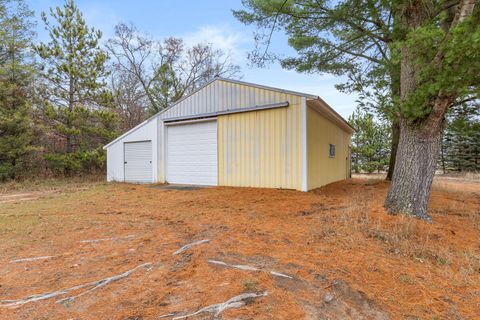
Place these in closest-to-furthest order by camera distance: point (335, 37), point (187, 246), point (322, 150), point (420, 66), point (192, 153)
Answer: point (187, 246) < point (420, 66) < point (335, 37) < point (322, 150) < point (192, 153)

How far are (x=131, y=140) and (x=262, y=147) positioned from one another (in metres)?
5.75

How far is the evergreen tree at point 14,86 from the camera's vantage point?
9906mm

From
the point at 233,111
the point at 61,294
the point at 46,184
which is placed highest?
the point at 233,111

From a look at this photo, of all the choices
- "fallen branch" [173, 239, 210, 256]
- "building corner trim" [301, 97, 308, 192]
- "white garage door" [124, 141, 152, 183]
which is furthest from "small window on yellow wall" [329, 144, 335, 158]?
"fallen branch" [173, 239, 210, 256]

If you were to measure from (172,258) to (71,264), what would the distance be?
101 cm

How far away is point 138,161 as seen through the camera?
Result: 10078mm

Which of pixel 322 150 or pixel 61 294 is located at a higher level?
pixel 322 150

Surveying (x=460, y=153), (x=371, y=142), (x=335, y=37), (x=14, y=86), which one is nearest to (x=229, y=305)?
(x=335, y=37)

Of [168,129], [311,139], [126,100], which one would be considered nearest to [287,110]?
[311,139]

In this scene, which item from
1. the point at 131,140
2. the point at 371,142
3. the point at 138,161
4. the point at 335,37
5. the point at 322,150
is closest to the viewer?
the point at 335,37

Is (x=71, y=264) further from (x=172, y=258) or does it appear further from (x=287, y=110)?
(x=287, y=110)

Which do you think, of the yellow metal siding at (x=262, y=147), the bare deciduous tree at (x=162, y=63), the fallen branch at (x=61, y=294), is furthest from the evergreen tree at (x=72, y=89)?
the fallen branch at (x=61, y=294)

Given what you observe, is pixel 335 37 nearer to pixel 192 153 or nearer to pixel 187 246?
pixel 192 153

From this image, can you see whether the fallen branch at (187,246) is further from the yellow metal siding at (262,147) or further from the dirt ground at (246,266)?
the yellow metal siding at (262,147)
